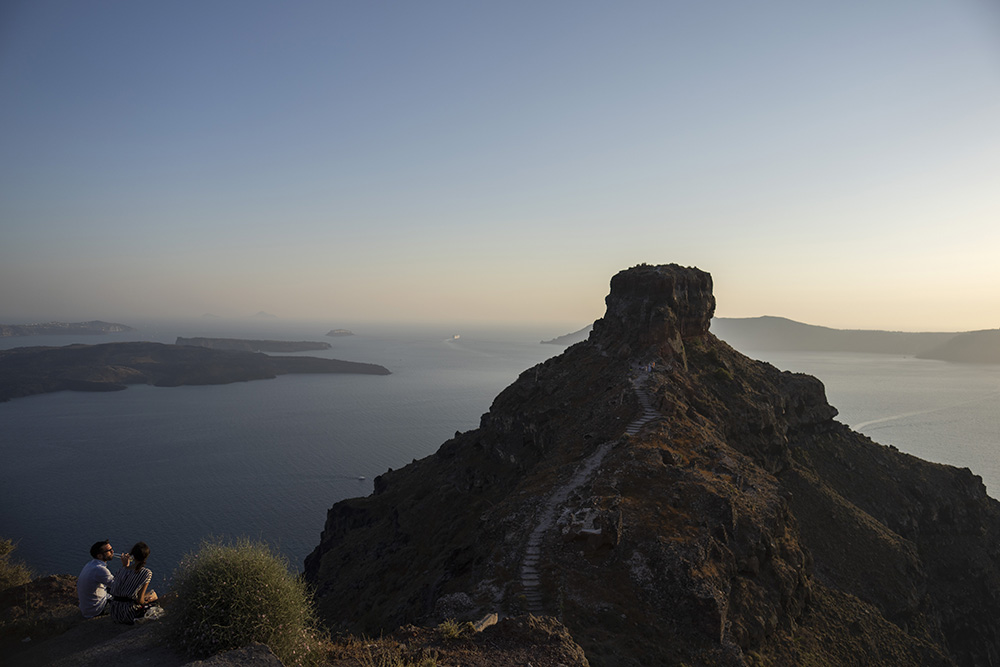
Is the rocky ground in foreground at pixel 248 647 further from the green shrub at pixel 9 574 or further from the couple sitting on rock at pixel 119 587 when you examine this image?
the green shrub at pixel 9 574

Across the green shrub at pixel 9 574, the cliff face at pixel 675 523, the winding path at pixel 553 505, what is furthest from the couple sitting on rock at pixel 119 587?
the green shrub at pixel 9 574

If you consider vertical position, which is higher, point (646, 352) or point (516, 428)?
point (646, 352)

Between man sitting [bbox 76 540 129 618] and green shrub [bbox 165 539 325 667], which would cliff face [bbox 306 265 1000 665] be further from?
man sitting [bbox 76 540 129 618]

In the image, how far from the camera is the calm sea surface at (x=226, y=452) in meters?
74.9

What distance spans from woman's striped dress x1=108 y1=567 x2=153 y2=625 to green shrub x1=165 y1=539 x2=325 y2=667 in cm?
171

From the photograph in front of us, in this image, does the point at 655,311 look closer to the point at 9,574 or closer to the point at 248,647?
the point at 248,647

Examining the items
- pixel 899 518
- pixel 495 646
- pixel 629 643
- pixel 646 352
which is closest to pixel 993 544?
pixel 899 518

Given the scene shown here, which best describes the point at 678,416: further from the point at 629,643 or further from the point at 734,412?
the point at 629,643

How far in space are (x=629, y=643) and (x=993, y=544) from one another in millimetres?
58331

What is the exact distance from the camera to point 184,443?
4897 inches

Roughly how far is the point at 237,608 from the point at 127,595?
390 centimetres

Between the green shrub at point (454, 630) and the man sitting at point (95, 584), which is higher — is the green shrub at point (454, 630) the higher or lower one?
the lower one

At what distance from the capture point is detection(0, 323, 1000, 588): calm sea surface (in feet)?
246

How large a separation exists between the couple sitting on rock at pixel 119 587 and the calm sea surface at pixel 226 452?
97.8ft
